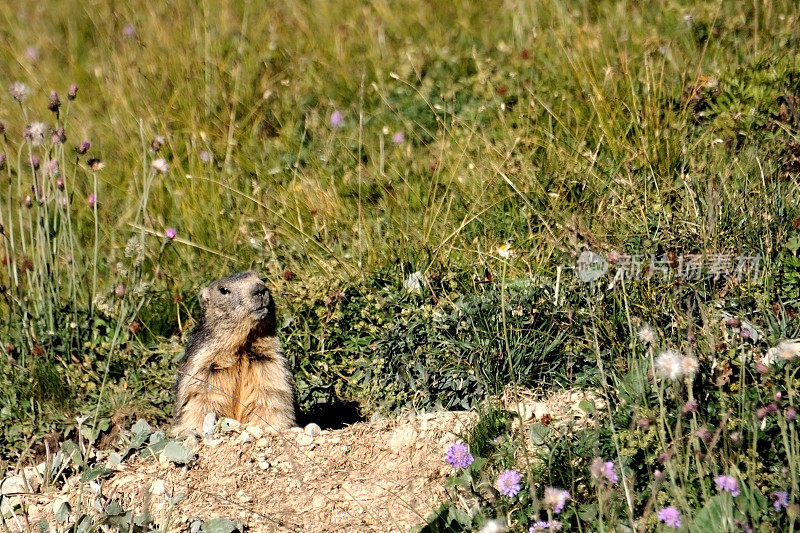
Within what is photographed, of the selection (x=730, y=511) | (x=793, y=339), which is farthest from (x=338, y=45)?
(x=730, y=511)

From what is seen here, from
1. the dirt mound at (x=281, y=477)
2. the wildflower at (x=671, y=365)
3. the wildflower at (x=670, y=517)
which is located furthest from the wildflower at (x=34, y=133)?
the wildflower at (x=670, y=517)

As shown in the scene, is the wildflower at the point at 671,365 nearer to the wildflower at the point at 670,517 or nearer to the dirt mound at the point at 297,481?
the wildflower at the point at 670,517

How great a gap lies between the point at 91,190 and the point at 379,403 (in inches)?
133

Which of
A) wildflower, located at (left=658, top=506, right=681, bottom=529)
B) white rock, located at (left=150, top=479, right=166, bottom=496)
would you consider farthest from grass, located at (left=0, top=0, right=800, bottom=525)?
white rock, located at (left=150, top=479, right=166, bottom=496)

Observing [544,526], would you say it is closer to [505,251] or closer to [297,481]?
[297,481]

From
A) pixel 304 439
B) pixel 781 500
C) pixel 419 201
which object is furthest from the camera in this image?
pixel 419 201

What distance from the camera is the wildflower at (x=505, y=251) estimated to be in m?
5.73

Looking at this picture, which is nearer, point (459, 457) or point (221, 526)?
point (459, 457)

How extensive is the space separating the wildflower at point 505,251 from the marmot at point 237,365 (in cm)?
133

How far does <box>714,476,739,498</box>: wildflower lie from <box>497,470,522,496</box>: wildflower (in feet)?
2.46

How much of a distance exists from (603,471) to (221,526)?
1.77m

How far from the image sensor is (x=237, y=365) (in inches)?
217

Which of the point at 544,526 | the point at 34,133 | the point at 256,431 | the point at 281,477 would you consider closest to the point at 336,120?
the point at 34,133

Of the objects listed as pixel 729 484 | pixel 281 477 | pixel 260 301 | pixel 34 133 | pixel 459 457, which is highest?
pixel 34 133
